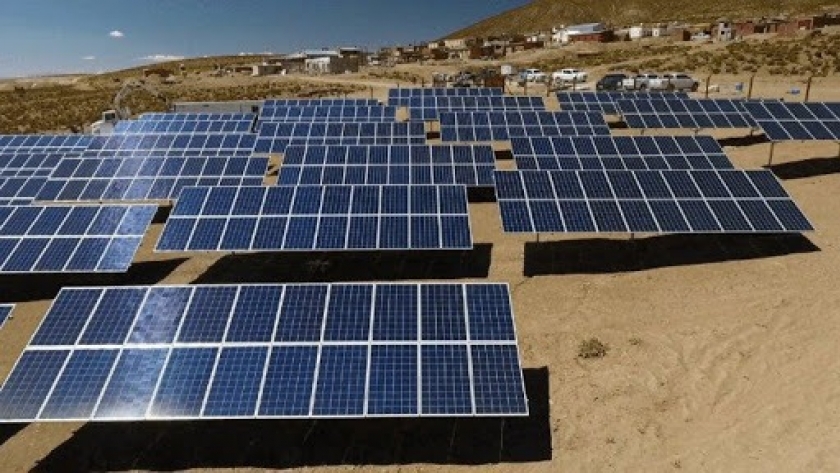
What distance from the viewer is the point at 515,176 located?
73.1ft

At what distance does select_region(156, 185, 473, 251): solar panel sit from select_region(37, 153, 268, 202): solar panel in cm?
532

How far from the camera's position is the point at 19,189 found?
27094 mm

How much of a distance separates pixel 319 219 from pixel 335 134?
17.2 metres

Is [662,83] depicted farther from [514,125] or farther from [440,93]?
[514,125]

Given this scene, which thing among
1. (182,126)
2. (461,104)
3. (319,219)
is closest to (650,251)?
(319,219)

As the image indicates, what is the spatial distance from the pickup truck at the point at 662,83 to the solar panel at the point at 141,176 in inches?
1652

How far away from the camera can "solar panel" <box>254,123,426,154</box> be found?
1368 inches

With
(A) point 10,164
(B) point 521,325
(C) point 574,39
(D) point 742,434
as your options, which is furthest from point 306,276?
(C) point 574,39

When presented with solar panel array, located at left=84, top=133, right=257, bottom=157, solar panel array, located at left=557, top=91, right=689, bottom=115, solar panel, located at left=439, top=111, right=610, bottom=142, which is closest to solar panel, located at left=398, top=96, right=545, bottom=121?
solar panel array, located at left=557, top=91, right=689, bottom=115

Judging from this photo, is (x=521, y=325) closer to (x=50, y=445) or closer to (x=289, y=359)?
(x=289, y=359)

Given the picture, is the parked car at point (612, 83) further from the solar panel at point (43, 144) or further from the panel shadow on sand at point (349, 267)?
the solar panel at point (43, 144)

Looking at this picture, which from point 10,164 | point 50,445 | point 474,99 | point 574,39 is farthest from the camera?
point 574,39

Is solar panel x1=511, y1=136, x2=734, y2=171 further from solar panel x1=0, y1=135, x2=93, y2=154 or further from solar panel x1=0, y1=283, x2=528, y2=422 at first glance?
solar panel x1=0, y1=135, x2=93, y2=154

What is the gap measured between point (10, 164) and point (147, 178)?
10.9 meters
